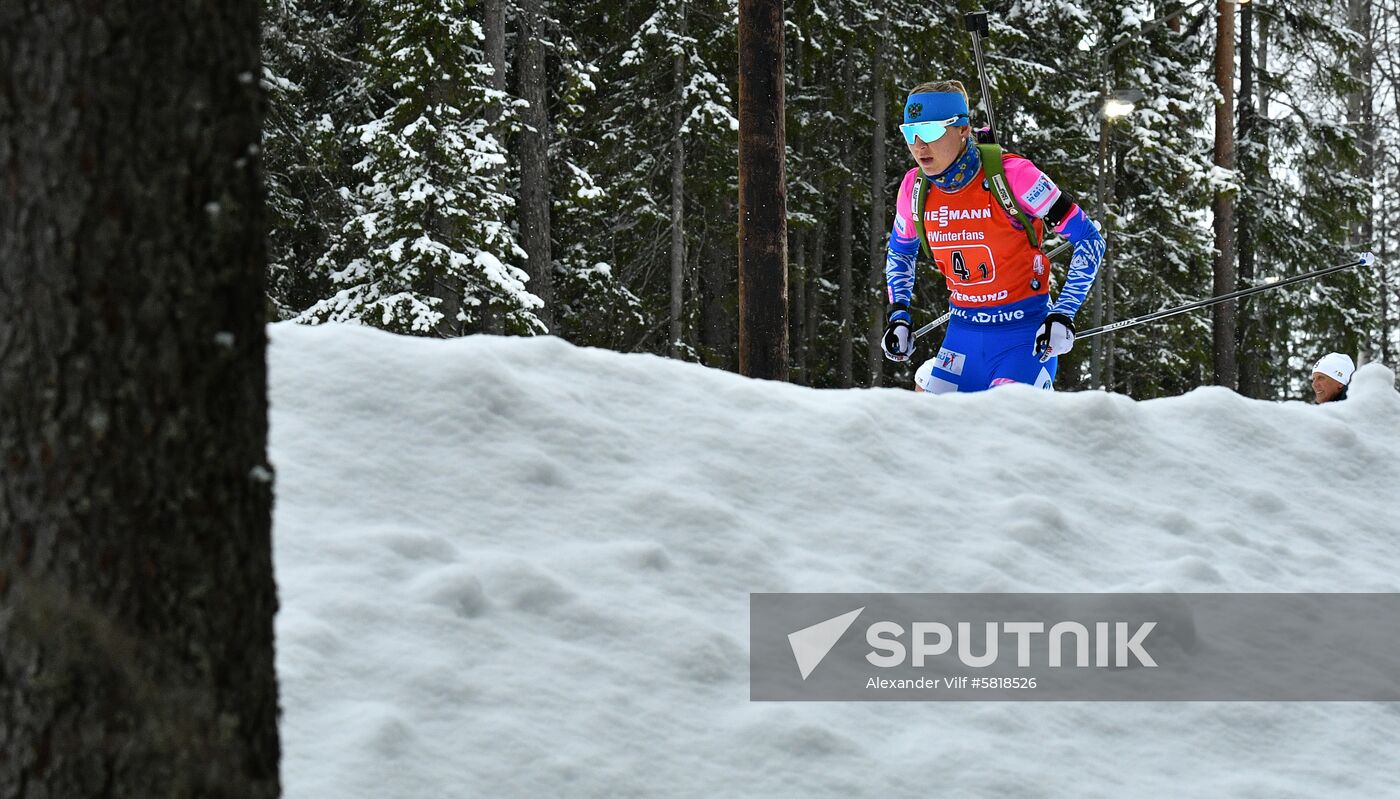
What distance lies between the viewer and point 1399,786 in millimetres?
3582

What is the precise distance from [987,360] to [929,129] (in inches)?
47.2

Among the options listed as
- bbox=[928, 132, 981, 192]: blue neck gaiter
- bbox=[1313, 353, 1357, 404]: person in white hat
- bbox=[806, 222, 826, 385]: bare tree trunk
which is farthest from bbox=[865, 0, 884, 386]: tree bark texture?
bbox=[928, 132, 981, 192]: blue neck gaiter

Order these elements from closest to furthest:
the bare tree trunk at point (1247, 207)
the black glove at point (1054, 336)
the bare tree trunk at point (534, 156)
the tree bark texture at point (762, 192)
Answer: the black glove at point (1054, 336) < the tree bark texture at point (762, 192) < the bare tree trunk at point (534, 156) < the bare tree trunk at point (1247, 207)

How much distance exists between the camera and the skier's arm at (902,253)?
7.16 m

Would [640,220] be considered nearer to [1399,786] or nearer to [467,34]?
[467,34]

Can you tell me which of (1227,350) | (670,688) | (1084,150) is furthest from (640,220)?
(670,688)

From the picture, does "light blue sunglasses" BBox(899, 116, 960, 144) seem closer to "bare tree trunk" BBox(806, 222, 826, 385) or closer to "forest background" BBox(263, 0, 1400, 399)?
"forest background" BBox(263, 0, 1400, 399)

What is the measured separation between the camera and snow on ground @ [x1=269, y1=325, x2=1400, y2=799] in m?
3.13

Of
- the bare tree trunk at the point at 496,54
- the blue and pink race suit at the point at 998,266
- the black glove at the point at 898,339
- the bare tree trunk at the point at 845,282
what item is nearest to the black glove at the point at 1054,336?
the blue and pink race suit at the point at 998,266

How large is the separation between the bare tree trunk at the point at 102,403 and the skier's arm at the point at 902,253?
5.61 m

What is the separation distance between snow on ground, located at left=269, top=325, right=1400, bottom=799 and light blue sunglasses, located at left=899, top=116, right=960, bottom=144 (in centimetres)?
173

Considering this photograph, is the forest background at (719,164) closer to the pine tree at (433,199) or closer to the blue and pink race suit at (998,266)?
the pine tree at (433,199)

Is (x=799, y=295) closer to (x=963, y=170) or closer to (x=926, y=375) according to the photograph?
(x=926, y=375)

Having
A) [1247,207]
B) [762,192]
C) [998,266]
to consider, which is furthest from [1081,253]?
[1247,207]
